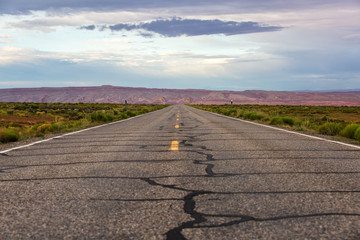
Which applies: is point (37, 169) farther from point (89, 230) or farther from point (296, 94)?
point (296, 94)

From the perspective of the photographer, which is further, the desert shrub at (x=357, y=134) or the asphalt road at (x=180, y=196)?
the desert shrub at (x=357, y=134)

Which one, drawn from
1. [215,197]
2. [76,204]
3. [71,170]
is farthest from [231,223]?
[71,170]

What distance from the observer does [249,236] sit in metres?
2.83

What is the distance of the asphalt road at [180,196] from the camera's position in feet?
9.86

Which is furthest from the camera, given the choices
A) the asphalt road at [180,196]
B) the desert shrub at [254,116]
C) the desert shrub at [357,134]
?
the desert shrub at [254,116]

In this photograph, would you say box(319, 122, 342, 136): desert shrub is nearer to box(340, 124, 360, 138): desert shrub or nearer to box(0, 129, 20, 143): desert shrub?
box(340, 124, 360, 138): desert shrub

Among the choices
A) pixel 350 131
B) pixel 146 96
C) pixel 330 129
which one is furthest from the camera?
pixel 146 96

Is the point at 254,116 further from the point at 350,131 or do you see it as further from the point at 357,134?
the point at 357,134

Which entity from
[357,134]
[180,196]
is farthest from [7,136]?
[357,134]

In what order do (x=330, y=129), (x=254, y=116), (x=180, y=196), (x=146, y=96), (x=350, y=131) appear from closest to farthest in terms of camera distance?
(x=180, y=196), (x=350, y=131), (x=330, y=129), (x=254, y=116), (x=146, y=96)

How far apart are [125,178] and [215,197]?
1.60 meters

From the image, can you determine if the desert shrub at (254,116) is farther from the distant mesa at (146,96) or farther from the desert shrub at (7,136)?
the distant mesa at (146,96)

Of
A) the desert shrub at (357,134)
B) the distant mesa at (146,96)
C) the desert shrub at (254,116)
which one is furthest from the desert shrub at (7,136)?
the distant mesa at (146,96)

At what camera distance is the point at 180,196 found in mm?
4020
